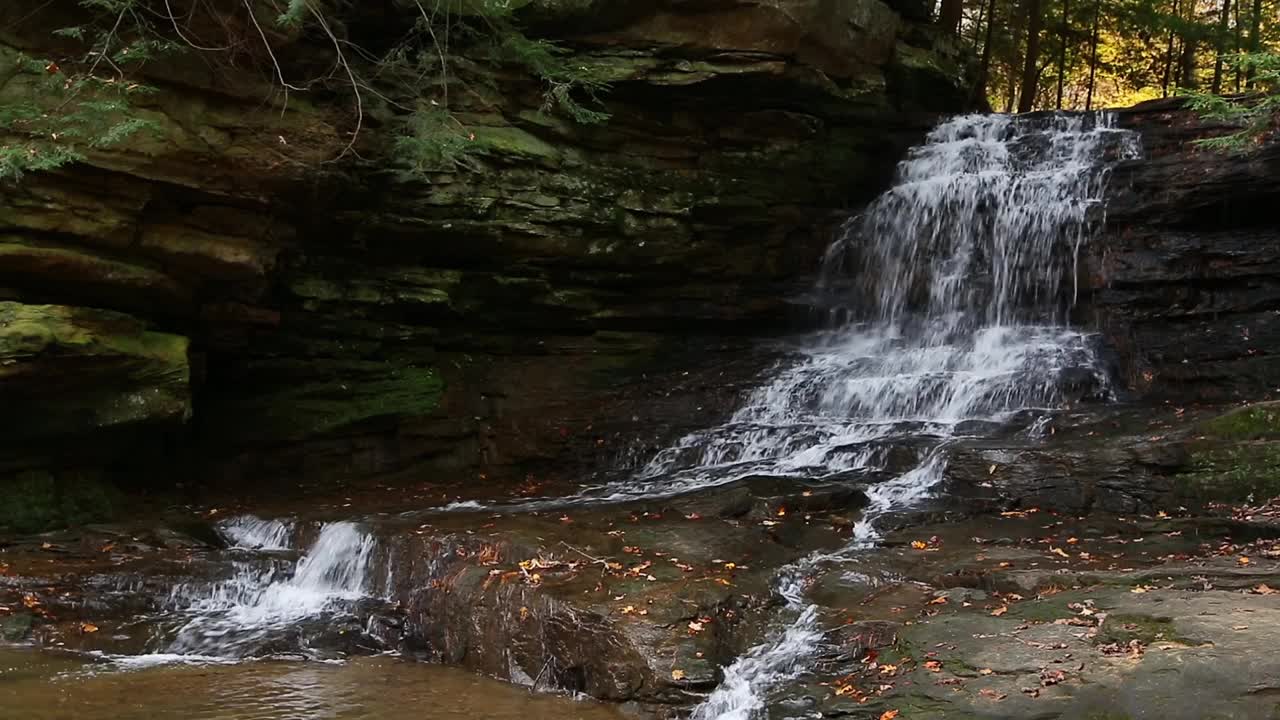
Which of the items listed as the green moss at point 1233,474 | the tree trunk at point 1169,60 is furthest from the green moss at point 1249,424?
the tree trunk at point 1169,60

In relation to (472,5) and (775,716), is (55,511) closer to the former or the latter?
(472,5)

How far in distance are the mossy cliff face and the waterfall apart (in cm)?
111

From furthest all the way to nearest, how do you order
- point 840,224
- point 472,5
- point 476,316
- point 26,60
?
1. point 840,224
2. point 476,316
3. point 472,5
4. point 26,60

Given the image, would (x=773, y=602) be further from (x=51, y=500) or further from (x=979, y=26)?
(x=979, y=26)

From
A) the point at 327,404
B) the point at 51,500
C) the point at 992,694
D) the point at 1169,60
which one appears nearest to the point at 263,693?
the point at 992,694

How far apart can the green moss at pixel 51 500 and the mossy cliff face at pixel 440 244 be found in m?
0.12

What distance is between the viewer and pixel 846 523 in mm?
8969

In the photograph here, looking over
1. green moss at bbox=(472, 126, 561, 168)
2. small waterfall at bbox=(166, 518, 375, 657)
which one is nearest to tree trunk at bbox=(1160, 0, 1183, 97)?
green moss at bbox=(472, 126, 561, 168)

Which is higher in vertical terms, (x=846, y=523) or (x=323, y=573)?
(x=846, y=523)

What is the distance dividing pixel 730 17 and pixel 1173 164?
6462mm

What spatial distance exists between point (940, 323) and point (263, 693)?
1060cm

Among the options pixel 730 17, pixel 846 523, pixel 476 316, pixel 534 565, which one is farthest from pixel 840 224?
pixel 534 565

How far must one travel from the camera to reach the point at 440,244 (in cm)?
1320

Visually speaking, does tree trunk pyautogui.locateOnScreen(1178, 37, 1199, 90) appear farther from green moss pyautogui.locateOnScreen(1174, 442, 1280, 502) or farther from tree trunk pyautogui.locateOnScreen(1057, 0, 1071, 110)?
green moss pyautogui.locateOnScreen(1174, 442, 1280, 502)
